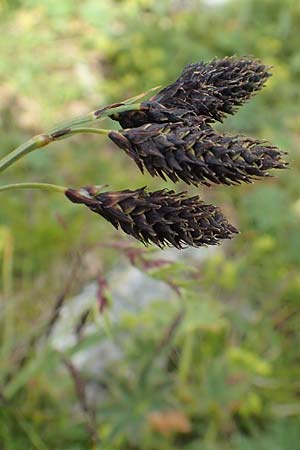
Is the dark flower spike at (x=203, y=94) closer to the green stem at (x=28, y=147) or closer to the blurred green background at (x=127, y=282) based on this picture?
the green stem at (x=28, y=147)

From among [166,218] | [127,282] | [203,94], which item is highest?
[127,282]

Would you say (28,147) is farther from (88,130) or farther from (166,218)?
(166,218)

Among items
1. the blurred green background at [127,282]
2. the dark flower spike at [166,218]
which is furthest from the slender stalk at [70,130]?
the blurred green background at [127,282]

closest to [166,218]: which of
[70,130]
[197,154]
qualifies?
[197,154]

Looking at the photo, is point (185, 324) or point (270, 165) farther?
point (185, 324)

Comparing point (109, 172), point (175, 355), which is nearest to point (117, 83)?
point (109, 172)

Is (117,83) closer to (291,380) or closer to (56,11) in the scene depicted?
(56,11)
